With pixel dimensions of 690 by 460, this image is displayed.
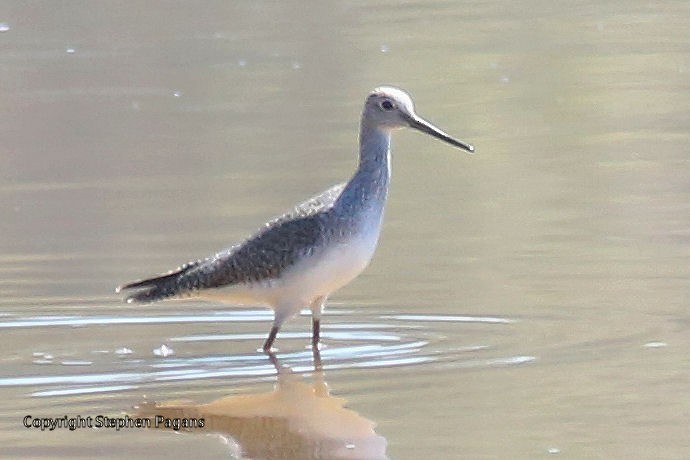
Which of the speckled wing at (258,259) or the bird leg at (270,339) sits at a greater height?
the speckled wing at (258,259)

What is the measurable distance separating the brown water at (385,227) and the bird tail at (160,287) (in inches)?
9.1

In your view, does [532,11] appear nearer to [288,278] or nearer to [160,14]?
[160,14]

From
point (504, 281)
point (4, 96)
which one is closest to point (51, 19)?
point (4, 96)

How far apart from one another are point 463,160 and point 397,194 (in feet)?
4.45

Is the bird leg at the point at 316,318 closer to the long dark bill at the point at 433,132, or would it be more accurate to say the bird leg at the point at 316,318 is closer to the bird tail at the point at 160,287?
the bird tail at the point at 160,287

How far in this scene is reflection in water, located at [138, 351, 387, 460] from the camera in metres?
8.09

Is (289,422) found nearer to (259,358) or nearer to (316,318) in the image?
(259,358)

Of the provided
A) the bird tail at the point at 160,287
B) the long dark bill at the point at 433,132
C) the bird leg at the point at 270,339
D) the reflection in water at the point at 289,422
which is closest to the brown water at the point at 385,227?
the reflection in water at the point at 289,422

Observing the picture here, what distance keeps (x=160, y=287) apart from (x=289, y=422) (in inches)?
69.4

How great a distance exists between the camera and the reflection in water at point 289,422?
809 cm

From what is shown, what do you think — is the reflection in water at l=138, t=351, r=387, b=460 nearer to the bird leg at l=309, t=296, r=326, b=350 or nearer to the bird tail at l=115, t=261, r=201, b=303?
the bird leg at l=309, t=296, r=326, b=350

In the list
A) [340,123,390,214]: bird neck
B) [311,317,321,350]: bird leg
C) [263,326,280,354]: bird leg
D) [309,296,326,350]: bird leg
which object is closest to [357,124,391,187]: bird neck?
[340,123,390,214]: bird neck

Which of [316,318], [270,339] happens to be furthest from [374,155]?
[270,339]

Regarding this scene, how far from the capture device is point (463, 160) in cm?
1454
